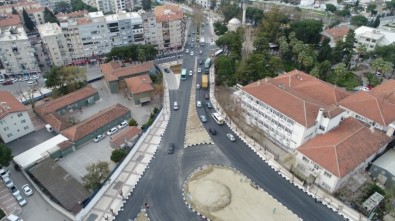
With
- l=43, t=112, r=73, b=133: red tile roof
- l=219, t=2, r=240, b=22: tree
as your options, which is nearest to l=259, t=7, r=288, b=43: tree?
l=219, t=2, r=240, b=22: tree

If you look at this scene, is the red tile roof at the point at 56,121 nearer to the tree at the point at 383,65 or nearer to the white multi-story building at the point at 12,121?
the white multi-story building at the point at 12,121

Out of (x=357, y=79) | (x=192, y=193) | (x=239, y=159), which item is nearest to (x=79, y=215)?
(x=192, y=193)

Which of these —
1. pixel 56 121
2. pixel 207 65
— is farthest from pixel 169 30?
pixel 56 121

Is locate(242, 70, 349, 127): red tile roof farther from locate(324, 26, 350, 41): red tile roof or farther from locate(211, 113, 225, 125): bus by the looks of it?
locate(324, 26, 350, 41): red tile roof

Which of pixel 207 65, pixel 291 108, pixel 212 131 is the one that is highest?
pixel 291 108

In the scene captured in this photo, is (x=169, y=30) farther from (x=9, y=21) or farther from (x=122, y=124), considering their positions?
(x=9, y=21)
